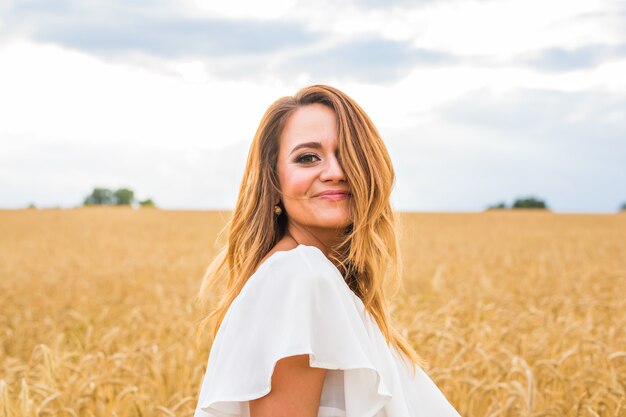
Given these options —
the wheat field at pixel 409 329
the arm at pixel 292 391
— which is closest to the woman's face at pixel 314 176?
the arm at pixel 292 391

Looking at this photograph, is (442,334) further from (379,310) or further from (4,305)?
(4,305)

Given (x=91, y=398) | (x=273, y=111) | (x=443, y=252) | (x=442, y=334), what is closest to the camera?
(x=273, y=111)

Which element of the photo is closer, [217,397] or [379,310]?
[217,397]

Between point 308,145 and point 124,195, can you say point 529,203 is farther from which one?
point 308,145

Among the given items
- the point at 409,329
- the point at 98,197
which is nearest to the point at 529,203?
the point at 98,197

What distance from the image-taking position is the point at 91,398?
11.1 feet

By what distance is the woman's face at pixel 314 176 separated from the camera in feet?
6.32

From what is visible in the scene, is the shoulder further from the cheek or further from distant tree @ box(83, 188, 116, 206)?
distant tree @ box(83, 188, 116, 206)

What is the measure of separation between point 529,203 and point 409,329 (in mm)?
55056

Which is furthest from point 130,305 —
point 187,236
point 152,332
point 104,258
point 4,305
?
point 187,236

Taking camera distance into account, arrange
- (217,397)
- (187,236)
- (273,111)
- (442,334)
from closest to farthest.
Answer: (217,397), (273,111), (442,334), (187,236)

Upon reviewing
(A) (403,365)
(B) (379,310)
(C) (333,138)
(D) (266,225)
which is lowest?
(A) (403,365)

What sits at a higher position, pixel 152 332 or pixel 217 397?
pixel 217 397

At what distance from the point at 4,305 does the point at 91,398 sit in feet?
16.4
